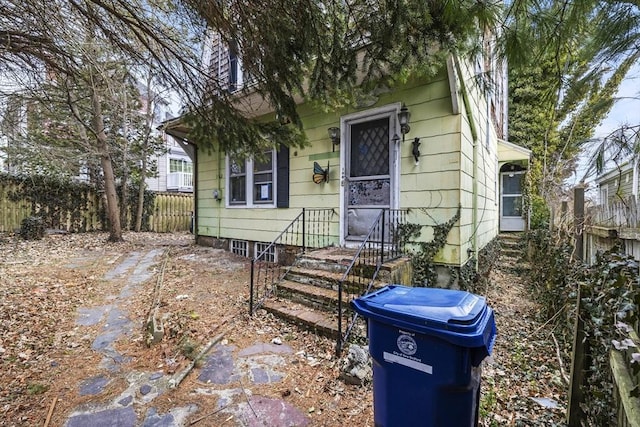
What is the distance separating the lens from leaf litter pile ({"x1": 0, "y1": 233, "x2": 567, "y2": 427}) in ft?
7.56

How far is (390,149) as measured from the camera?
16.5 feet

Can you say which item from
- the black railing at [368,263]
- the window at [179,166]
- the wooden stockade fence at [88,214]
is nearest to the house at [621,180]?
the black railing at [368,263]

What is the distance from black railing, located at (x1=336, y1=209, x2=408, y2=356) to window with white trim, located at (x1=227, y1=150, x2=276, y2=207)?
9.22ft

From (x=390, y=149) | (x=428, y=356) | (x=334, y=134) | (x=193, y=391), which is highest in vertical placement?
(x=334, y=134)

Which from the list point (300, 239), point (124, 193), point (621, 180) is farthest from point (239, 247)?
point (621, 180)

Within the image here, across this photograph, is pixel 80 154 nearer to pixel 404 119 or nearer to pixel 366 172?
pixel 366 172

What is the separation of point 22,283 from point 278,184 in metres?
4.42

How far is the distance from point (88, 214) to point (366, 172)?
11.0 metres

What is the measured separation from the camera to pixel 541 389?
8.79 feet

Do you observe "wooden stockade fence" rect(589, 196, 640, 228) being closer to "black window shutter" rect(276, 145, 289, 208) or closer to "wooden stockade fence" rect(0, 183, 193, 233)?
"black window shutter" rect(276, 145, 289, 208)

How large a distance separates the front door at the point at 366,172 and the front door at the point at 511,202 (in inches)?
316

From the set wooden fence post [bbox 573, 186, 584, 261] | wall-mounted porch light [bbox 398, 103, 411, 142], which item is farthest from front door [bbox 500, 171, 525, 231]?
wall-mounted porch light [bbox 398, 103, 411, 142]

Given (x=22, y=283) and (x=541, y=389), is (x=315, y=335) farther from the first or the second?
(x=22, y=283)

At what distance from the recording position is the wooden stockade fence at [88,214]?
9.63 metres
